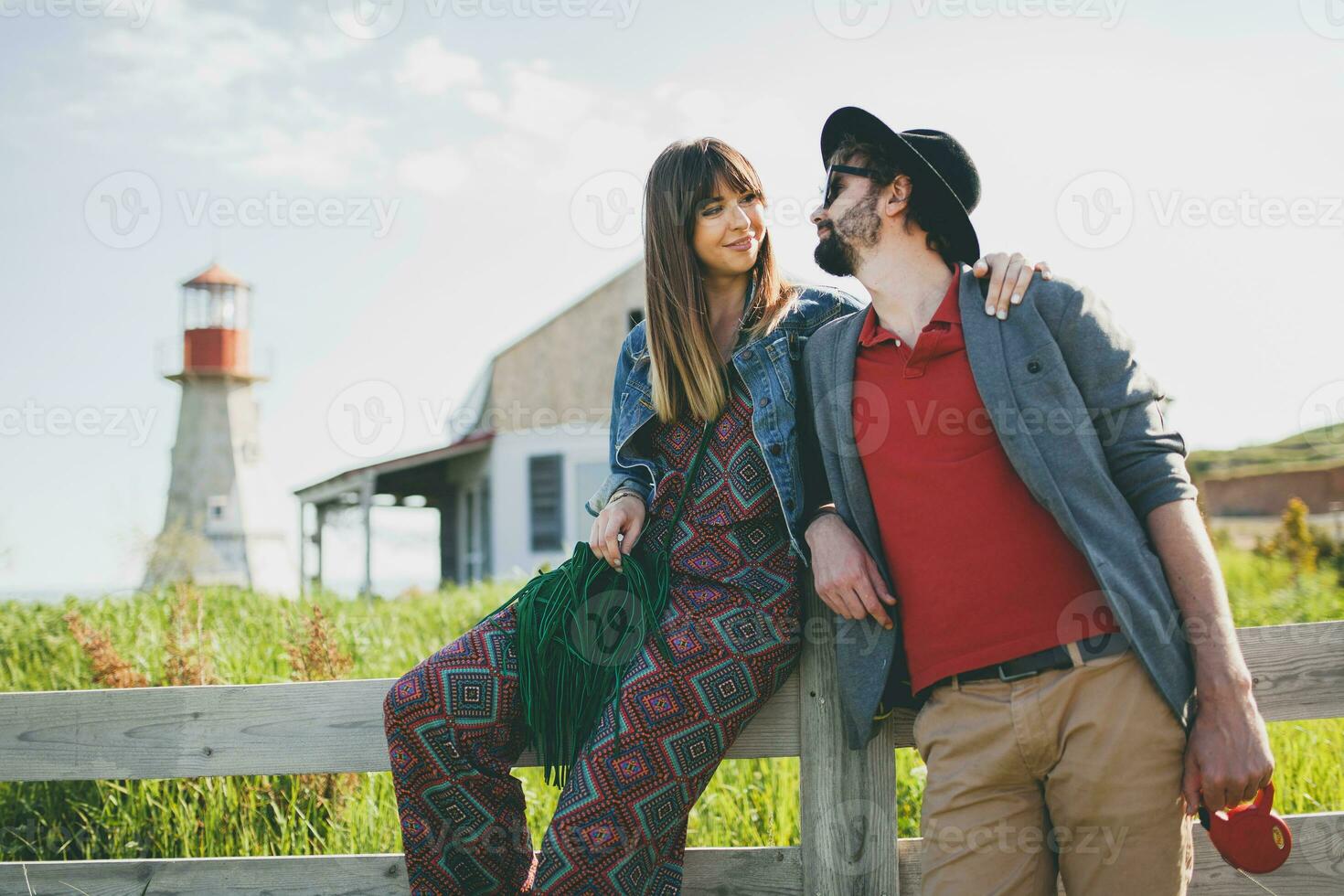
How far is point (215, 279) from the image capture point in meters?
32.1

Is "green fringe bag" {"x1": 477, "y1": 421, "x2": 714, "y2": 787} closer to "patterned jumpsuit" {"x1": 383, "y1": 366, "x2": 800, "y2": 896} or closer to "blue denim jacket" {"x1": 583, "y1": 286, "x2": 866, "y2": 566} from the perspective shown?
"patterned jumpsuit" {"x1": 383, "y1": 366, "x2": 800, "y2": 896}

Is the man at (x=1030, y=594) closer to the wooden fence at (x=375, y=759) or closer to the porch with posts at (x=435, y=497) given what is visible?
the wooden fence at (x=375, y=759)

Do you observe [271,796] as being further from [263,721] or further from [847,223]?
[847,223]

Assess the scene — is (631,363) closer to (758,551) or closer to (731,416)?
(731,416)

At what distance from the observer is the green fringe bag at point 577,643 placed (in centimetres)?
236

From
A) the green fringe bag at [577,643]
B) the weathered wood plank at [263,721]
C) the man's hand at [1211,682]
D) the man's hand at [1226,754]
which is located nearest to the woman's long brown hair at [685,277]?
the green fringe bag at [577,643]

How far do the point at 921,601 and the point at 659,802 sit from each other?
0.71 m

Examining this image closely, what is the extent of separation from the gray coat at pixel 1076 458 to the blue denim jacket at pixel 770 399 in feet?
0.49

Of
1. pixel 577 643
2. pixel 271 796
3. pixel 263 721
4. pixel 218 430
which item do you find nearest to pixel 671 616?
pixel 577 643

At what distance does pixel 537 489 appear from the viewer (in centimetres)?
1883

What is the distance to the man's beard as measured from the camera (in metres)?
2.52

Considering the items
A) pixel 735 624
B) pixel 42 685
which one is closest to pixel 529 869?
pixel 735 624

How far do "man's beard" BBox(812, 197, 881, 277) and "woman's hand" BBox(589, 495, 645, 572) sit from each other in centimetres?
77

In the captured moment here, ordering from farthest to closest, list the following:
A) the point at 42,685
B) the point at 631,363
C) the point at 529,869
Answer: the point at 42,685
the point at 631,363
the point at 529,869
